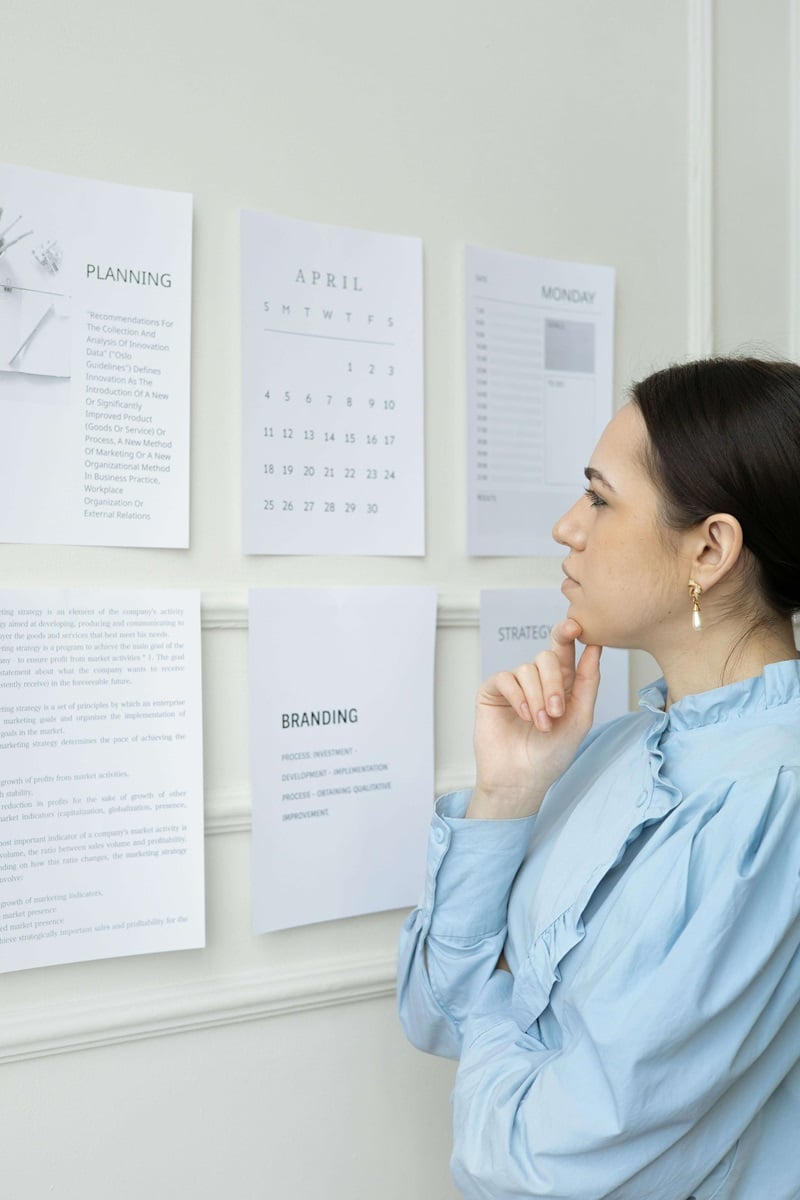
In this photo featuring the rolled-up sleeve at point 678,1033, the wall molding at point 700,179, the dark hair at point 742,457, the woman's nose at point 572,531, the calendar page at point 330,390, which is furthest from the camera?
the wall molding at point 700,179

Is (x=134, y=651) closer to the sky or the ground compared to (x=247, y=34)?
closer to the ground

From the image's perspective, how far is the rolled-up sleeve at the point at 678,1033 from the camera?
852mm

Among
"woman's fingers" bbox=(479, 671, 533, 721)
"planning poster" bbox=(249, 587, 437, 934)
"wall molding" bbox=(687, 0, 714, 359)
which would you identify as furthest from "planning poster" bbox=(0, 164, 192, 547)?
"wall molding" bbox=(687, 0, 714, 359)

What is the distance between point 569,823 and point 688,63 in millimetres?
1145

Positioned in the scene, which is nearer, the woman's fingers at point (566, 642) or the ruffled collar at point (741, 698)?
the ruffled collar at point (741, 698)

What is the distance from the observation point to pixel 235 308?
1252 millimetres

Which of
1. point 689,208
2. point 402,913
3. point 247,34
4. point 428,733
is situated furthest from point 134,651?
point 689,208

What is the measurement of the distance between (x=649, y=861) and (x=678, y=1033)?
0.15 meters

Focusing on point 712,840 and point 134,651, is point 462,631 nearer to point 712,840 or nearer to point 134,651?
point 134,651

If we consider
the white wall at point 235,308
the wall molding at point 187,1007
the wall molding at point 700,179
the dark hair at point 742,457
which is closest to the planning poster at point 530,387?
the white wall at point 235,308

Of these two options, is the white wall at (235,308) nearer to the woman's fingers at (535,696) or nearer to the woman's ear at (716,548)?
the woman's fingers at (535,696)

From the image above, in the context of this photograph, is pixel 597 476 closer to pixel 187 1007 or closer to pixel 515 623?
pixel 515 623

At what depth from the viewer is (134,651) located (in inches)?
46.5

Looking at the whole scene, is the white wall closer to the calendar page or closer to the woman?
the calendar page
